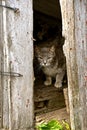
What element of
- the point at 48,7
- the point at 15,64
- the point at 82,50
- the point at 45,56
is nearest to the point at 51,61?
the point at 45,56

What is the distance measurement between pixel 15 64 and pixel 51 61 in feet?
4.57

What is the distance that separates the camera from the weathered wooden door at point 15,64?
10.7ft

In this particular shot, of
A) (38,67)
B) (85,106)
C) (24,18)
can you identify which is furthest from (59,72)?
(24,18)

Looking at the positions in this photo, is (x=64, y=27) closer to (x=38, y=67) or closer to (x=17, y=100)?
(x=17, y=100)

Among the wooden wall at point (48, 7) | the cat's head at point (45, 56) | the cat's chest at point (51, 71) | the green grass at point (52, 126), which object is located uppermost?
the wooden wall at point (48, 7)

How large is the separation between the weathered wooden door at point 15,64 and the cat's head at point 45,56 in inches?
46.2

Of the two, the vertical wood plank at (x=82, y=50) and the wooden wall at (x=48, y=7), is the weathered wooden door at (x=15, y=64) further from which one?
the wooden wall at (x=48, y=7)

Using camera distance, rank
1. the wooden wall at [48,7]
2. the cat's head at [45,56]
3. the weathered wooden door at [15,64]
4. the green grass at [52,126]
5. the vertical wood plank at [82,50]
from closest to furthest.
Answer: the weathered wooden door at [15,64], the vertical wood plank at [82,50], the green grass at [52,126], the cat's head at [45,56], the wooden wall at [48,7]

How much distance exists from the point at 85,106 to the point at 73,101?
0.21m

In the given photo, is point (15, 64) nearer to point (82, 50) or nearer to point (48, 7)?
point (82, 50)

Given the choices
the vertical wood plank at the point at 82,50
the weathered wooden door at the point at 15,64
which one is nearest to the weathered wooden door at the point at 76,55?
the vertical wood plank at the point at 82,50

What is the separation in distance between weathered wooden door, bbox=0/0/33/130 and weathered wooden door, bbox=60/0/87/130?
0.38 metres

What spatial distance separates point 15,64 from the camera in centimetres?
332

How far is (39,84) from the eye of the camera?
4.83 meters
